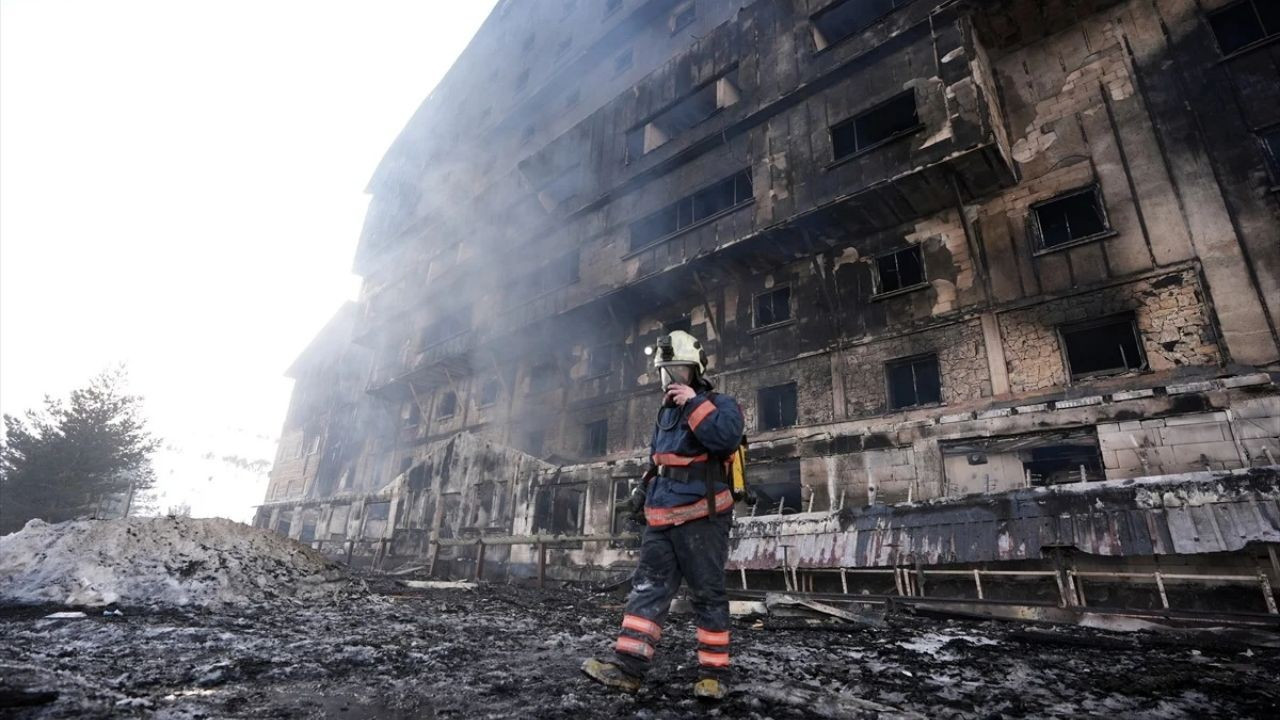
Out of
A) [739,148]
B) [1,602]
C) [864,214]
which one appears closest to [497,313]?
[739,148]

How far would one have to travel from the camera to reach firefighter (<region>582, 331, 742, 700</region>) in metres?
2.98

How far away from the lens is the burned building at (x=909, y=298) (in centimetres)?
817

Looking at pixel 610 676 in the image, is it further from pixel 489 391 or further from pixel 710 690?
pixel 489 391

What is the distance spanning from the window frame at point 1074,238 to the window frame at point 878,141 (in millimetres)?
2864

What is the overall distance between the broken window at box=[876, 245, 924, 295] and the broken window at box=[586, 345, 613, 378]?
27.5ft

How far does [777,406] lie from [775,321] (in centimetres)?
228

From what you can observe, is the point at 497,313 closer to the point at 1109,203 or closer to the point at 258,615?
the point at 258,615

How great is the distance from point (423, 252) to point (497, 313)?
892cm

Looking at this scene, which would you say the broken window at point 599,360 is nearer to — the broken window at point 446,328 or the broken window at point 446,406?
the broken window at point 446,328

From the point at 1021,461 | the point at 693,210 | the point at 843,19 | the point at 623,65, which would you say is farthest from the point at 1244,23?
the point at 623,65

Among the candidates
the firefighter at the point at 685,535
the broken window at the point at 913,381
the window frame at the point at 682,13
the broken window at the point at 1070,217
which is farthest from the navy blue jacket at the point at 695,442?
the window frame at the point at 682,13

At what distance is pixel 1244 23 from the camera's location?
32.6 feet

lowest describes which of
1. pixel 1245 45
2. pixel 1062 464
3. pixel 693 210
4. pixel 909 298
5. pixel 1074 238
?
pixel 1062 464

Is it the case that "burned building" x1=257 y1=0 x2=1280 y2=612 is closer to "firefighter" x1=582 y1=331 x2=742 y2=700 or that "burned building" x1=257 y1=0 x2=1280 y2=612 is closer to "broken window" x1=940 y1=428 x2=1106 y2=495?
"broken window" x1=940 y1=428 x2=1106 y2=495
